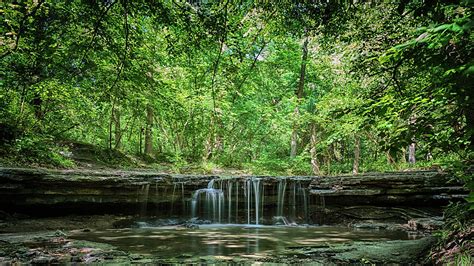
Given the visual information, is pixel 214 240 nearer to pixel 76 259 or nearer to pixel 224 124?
pixel 76 259

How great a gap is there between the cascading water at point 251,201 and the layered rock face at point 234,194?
0.10 feet

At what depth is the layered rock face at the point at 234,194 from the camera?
27.1ft

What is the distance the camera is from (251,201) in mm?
10773

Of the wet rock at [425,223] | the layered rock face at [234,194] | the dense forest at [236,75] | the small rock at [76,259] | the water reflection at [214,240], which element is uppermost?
the dense forest at [236,75]

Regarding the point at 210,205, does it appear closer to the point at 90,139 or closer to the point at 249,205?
the point at 249,205

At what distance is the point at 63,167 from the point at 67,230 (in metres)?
2.57

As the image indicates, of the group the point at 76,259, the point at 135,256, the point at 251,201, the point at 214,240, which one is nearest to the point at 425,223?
the point at 251,201

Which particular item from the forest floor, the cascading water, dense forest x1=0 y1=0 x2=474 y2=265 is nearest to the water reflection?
dense forest x1=0 y1=0 x2=474 y2=265

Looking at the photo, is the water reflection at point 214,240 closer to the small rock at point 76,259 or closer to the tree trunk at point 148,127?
the small rock at point 76,259

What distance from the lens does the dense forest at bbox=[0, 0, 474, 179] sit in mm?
3129

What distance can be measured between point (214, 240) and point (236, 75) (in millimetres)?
3382

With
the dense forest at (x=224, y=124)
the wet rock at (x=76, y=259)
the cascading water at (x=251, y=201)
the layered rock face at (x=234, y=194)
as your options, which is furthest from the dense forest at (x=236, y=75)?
the cascading water at (x=251, y=201)

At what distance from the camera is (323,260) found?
15.2 ft

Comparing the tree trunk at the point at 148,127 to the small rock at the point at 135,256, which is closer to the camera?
the small rock at the point at 135,256
